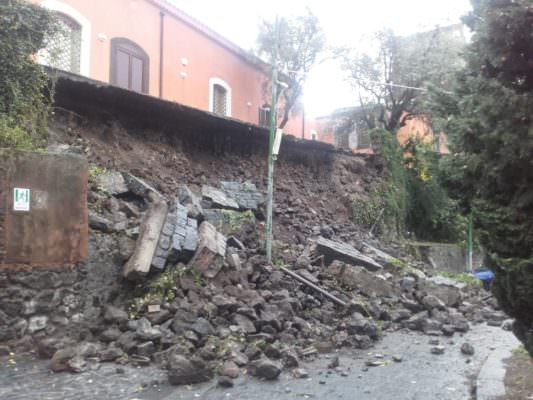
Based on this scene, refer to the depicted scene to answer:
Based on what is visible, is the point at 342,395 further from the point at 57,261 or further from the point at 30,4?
the point at 30,4

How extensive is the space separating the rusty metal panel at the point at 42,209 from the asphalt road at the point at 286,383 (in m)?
1.26

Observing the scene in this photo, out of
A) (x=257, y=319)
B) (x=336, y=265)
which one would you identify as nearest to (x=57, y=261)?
(x=257, y=319)

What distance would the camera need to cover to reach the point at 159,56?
16016 mm

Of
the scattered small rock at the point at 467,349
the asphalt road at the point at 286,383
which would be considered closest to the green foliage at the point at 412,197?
the scattered small rock at the point at 467,349

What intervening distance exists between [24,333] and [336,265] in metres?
5.26

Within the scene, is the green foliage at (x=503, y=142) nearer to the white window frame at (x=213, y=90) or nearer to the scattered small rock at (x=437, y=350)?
the scattered small rock at (x=437, y=350)

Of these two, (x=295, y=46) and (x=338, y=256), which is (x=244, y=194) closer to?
(x=338, y=256)

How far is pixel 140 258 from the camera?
6.57 meters

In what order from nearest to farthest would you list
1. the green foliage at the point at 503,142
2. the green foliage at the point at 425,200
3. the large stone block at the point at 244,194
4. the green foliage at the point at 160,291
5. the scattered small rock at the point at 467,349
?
the green foliage at the point at 503,142, the green foliage at the point at 160,291, the scattered small rock at the point at 467,349, the large stone block at the point at 244,194, the green foliage at the point at 425,200

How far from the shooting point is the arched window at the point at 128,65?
14.8 metres

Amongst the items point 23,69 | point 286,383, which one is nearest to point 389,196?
point 23,69

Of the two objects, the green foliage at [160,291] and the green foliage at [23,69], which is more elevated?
the green foliage at [23,69]

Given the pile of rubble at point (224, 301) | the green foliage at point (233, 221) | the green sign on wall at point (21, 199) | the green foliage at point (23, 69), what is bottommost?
the pile of rubble at point (224, 301)

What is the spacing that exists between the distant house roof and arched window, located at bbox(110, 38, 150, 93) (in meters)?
1.62
